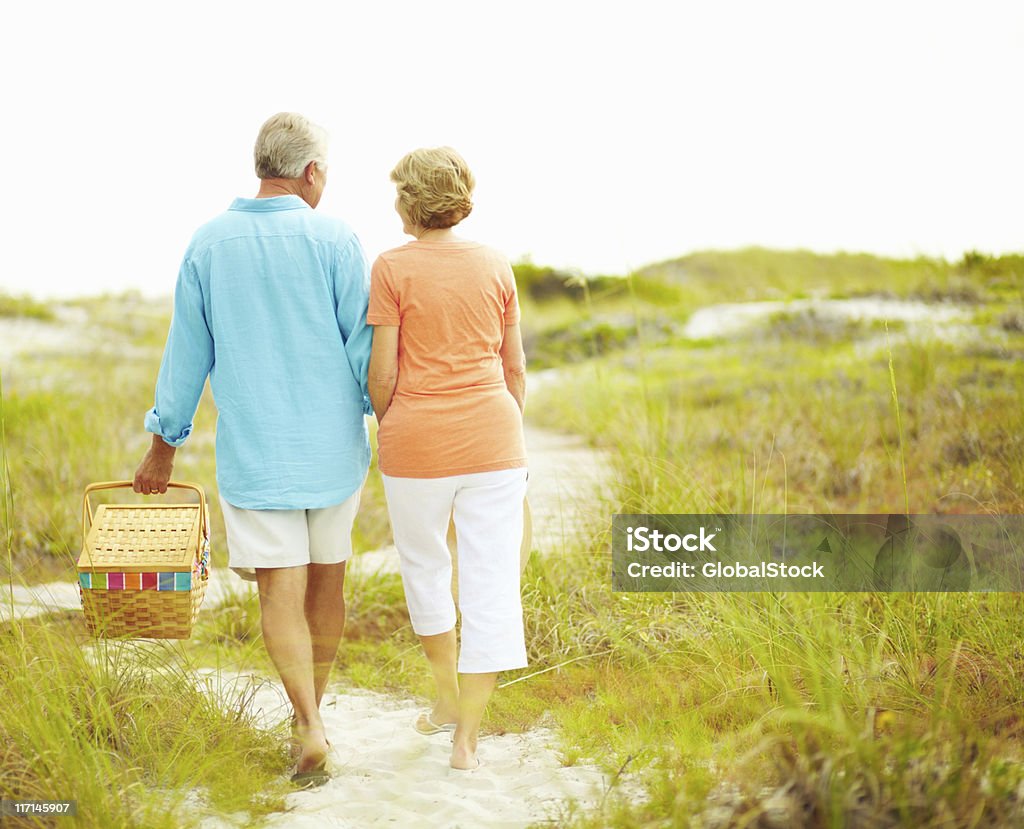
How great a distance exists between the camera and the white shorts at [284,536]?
288cm

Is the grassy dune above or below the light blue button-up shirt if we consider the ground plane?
below

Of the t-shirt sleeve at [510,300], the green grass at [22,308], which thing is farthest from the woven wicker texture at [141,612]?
the green grass at [22,308]

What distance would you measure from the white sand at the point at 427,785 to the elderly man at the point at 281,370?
168 millimetres

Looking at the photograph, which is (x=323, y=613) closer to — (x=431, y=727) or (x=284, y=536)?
(x=284, y=536)

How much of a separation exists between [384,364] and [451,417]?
0.24m

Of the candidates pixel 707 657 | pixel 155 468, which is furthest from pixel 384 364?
pixel 707 657

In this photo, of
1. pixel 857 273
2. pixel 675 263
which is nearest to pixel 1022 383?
pixel 857 273

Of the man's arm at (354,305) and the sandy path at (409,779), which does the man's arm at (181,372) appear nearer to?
the man's arm at (354,305)

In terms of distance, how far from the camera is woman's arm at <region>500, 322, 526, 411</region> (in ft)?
9.86

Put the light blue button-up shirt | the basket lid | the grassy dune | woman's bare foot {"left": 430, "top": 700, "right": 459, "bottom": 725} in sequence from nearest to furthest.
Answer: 1. the grassy dune
2. the light blue button-up shirt
3. the basket lid
4. woman's bare foot {"left": 430, "top": 700, "right": 459, "bottom": 725}

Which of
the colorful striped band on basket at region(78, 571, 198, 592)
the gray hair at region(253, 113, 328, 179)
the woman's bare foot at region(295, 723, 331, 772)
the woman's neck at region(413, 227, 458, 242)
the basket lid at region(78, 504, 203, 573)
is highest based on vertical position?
the gray hair at region(253, 113, 328, 179)

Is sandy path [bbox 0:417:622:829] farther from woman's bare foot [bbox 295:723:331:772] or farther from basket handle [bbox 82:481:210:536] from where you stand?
basket handle [bbox 82:481:210:536]

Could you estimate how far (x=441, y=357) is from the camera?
2834 mm

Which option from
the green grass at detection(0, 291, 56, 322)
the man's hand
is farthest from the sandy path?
the green grass at detection(0, 291, 56, 322)
